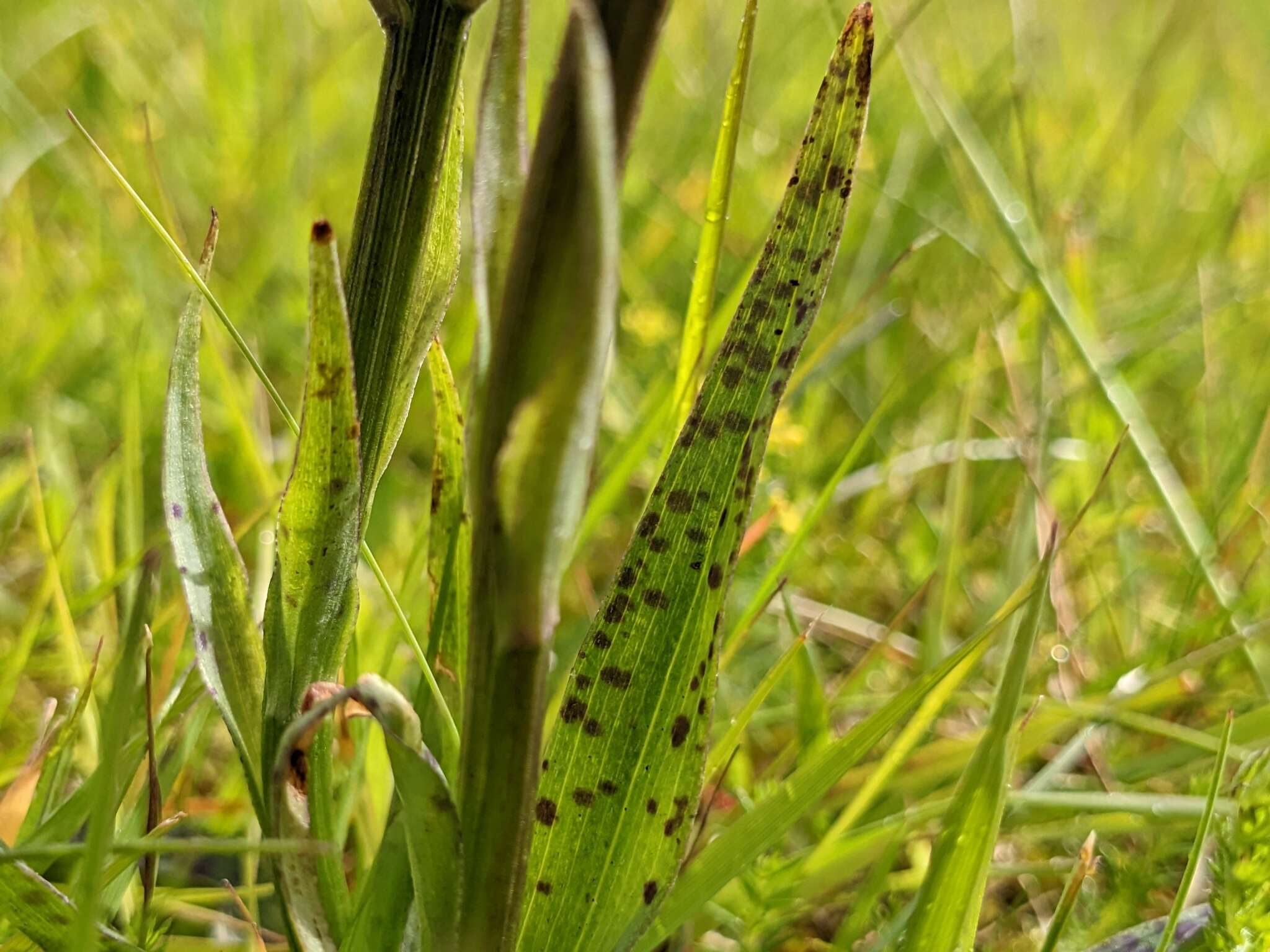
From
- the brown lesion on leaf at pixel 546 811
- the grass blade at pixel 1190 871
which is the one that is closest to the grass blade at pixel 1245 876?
the grass blade at pixel 1190 871

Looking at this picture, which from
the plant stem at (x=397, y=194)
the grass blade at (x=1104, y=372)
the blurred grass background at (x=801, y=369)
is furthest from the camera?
the grass blade at (x=1104, y=372)

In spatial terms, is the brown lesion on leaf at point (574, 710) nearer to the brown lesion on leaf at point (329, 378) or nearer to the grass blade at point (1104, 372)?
the brown lesion on leaf at point (329, 378)

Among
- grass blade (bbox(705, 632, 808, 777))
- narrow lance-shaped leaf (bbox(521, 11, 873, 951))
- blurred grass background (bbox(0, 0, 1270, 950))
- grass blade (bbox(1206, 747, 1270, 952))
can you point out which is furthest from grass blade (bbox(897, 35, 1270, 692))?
narrow lance-shaped leaf (bbox(521, 11, 873, 951))

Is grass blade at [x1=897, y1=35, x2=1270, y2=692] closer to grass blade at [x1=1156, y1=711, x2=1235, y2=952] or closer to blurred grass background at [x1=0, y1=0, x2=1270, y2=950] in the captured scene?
blurred grass background at [x1=0, y1=0, x2=1270, y2=950]

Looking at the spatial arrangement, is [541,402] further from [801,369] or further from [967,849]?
[801,369]

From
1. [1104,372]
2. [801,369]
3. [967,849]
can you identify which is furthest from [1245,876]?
[1104,372]
